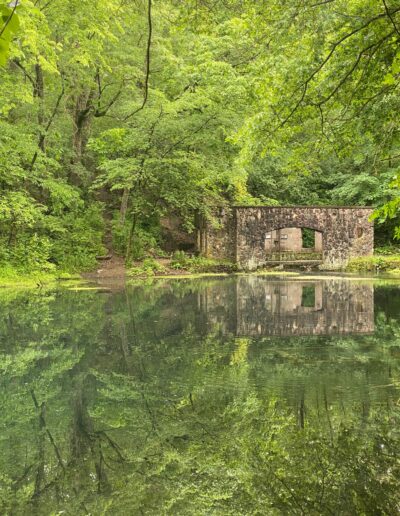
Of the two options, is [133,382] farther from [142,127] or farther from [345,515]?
[142,127]

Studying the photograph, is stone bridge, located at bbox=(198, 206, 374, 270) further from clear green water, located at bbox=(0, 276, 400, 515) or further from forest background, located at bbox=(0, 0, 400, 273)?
clear green water, located at bbox=(0, 276, 400, 515)

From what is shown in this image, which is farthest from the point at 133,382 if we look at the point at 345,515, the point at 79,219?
the point at 79,219

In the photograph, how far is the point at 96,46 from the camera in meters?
14.5

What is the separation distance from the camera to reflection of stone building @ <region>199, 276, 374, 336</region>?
8750 millimetres

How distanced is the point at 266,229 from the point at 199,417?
19.5 m

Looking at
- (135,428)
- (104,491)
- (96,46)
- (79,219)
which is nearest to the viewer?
(104,491)

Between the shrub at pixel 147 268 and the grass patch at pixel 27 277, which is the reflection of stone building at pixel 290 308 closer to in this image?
the shrub at pixel 147 268

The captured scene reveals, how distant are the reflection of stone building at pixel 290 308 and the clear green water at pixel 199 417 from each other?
9 cm

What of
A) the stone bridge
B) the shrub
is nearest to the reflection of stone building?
the shrub

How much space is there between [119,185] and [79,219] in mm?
2636

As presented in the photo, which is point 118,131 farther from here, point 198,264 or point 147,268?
point 198,264

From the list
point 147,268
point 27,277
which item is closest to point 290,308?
point 27,277

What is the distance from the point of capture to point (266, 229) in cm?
2338

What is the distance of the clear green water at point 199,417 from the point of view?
297 cm
